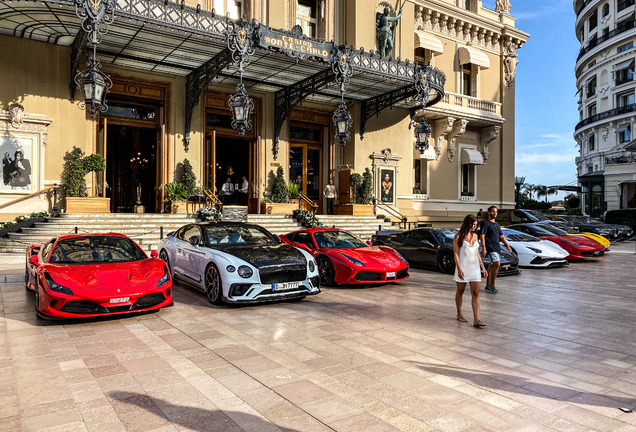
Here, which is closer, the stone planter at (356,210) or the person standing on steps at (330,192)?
the stone planter at (356,210)

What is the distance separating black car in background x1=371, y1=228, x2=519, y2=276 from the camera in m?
12.5

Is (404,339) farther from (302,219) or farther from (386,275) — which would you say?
(302,219)

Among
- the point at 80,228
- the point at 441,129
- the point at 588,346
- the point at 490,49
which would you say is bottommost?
the point at 588,346

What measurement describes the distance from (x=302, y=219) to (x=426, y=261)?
7465mm

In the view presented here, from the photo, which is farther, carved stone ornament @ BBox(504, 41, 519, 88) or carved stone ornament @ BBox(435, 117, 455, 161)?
carved stone ornament @ BBox(504, 41, 519, 88)

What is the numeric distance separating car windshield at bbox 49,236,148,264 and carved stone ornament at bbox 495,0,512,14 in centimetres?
3109

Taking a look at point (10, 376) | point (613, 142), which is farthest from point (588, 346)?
point (613, 142)

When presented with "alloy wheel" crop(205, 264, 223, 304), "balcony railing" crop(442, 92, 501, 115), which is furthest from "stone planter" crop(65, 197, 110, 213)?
"balcony railing" crop(442, 92, 501, 115)

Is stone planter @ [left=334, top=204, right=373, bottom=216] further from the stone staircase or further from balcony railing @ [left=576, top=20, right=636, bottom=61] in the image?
balcony railing @ [left=576, top=20, right=636, bottom=61]

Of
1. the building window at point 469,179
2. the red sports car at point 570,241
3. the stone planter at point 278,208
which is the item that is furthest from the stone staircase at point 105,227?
the building window at point 469,179

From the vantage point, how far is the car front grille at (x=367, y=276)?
9.97 m

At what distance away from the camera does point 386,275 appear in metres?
10.2

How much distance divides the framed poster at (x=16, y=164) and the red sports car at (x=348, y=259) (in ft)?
37.0

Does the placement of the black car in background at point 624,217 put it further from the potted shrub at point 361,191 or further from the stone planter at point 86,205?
the stone planter at point 86,205
